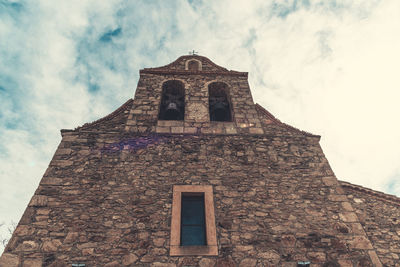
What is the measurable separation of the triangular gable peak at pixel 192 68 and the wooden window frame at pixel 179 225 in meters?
4.18

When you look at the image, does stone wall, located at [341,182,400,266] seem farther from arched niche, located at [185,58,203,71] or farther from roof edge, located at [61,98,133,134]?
roof edge, located at [61,98,133,134]

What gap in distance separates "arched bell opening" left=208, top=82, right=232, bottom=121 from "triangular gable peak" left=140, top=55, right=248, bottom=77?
50 centimetres

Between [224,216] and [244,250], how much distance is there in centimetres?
64

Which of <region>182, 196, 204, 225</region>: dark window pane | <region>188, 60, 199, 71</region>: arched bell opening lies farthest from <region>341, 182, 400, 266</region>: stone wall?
<region>188, 60, 199, 71</region>: arched bell opening

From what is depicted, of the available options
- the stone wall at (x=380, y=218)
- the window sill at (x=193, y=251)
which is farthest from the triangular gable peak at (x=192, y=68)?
the window sill at (x=193, y=251)

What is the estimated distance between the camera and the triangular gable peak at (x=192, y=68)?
7801 millimetres

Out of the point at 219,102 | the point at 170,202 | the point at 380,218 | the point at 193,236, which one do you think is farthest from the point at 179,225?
the point at 380,218

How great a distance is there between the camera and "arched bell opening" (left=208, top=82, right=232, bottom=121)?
6984 millimetres

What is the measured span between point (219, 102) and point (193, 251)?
→ 4.19 meters

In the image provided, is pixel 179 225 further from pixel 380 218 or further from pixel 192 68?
pixel 192 68

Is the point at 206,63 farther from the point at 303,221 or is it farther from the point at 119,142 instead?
the point at 303,221

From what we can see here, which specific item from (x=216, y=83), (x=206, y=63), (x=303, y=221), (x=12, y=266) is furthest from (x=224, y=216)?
(x=206, y=63)

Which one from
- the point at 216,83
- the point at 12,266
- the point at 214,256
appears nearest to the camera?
the point at 12,266

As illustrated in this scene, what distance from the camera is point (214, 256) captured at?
12.8 ft
